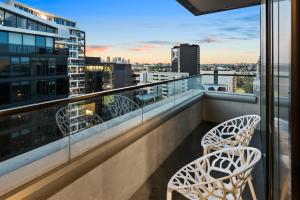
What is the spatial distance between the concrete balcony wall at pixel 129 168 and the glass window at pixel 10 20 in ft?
27.4

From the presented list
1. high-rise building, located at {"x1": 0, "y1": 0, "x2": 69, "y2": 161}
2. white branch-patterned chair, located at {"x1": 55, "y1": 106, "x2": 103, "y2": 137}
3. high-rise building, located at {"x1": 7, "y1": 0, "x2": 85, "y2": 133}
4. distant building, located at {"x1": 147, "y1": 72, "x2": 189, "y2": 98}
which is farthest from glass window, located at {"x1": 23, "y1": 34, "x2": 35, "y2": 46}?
white branch-patterned chair, located at {"x1": 55, "y1": 106, "x2": 103, "y2": 137}

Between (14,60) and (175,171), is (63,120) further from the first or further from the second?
(14,60)

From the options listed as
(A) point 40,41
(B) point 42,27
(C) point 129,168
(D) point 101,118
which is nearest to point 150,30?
(B) point 42,27

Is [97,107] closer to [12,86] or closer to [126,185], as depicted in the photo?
[126,185]

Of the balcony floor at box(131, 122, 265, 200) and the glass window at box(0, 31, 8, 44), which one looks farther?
the glass window at box(0, 31, 8, 44)

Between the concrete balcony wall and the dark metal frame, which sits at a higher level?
the dark metal frame

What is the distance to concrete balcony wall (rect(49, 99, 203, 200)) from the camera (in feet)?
6.64

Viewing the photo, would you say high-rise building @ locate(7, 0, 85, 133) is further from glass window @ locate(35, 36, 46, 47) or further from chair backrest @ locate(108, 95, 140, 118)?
chair backrest @ locate(108, 95, 140, 118)

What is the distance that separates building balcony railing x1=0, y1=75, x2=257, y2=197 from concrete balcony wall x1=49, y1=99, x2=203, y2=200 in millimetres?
199

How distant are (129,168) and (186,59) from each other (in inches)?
169

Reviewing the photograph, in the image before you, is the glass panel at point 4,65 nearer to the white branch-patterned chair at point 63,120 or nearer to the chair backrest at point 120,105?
the chair backrest at point 120,105

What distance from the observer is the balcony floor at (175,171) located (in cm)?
271

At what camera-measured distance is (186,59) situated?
642 centimetres

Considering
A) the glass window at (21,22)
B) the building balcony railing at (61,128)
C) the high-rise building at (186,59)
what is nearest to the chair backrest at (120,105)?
the building balcony railing at (61,128)
